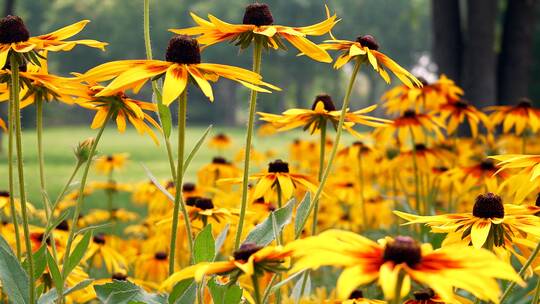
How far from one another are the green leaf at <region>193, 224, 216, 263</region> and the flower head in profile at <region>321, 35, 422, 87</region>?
0.39m

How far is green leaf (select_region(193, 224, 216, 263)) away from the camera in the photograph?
118cm

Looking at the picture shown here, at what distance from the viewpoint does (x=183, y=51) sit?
125cm

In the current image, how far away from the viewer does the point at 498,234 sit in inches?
52.6

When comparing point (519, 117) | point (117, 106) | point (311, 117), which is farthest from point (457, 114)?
point (117, 106)

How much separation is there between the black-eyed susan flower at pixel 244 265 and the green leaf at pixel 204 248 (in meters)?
0.13

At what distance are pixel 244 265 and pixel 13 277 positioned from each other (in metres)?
0.52

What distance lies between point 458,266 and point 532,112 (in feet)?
9.03

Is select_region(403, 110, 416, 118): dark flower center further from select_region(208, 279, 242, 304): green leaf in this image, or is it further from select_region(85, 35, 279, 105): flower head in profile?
select_region(208, 279, 242, 304): green leaf

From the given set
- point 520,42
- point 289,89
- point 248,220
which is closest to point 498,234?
point 248,220

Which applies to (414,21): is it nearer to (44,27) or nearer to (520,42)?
(520,42)

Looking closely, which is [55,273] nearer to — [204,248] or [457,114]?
[204,248]

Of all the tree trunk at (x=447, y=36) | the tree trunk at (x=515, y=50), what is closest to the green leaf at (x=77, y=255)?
the tree trunk at (x=447, y=36)

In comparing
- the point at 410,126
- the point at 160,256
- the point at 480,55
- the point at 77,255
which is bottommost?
the point at 160,256

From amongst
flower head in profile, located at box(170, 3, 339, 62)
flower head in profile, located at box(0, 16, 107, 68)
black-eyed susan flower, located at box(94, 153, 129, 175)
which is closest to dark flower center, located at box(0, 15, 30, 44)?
flower head in profile, located at box(0, 16, 107, 68)
